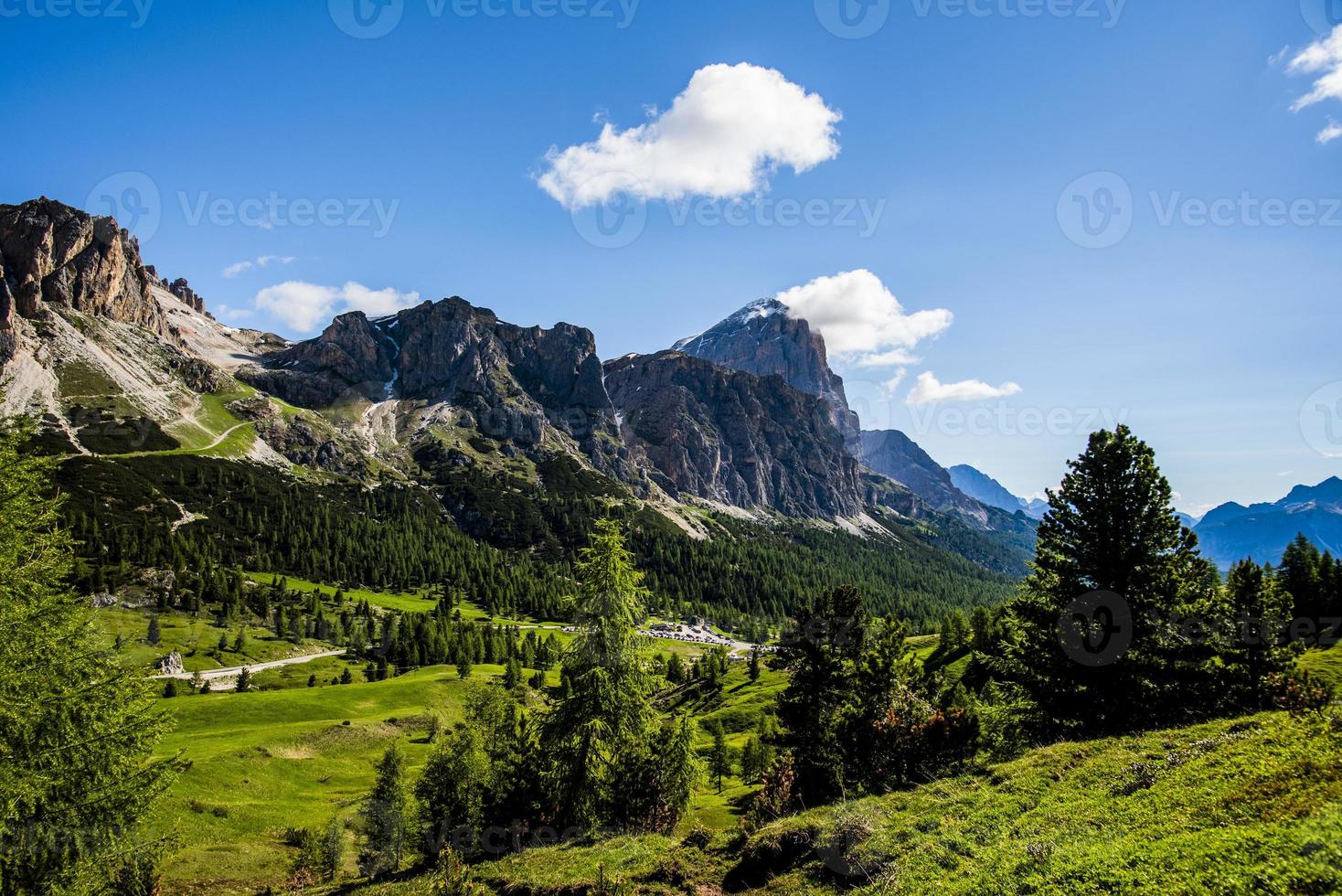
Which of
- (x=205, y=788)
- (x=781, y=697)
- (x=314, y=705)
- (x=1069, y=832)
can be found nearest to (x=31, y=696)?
(x=1069, y=832)

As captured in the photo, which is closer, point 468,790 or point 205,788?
point 468,790

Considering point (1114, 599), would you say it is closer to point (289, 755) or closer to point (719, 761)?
point (719, 761)

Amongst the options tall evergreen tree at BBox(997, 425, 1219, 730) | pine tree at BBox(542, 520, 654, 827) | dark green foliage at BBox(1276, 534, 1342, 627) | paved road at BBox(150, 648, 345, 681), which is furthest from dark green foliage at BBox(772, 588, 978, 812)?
paved road at BBox(150, 648, 345, 681)

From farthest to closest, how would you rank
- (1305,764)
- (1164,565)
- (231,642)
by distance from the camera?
1. (231,642)
2. (1164,565)
3. (1305,764)

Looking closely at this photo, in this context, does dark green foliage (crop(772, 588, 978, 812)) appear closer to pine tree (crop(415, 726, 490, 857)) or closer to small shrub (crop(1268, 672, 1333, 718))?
small shrub (crop(1268, 672, 1333, 718))

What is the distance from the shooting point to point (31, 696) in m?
14.8

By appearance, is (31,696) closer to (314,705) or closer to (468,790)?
(468,790)

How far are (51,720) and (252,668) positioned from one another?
118 metres

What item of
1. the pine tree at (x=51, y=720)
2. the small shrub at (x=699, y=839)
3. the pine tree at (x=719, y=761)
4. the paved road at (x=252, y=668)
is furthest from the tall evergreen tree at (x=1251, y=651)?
the paved road at (x=252, y=668)

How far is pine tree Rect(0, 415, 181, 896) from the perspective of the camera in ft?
47.4

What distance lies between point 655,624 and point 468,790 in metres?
166

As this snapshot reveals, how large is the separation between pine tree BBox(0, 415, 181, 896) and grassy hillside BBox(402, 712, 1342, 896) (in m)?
11.0

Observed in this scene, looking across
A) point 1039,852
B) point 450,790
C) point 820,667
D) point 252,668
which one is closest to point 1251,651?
point 820,667

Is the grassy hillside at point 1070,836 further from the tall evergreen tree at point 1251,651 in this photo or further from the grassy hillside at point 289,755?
the grassy hillside at point 289,755
